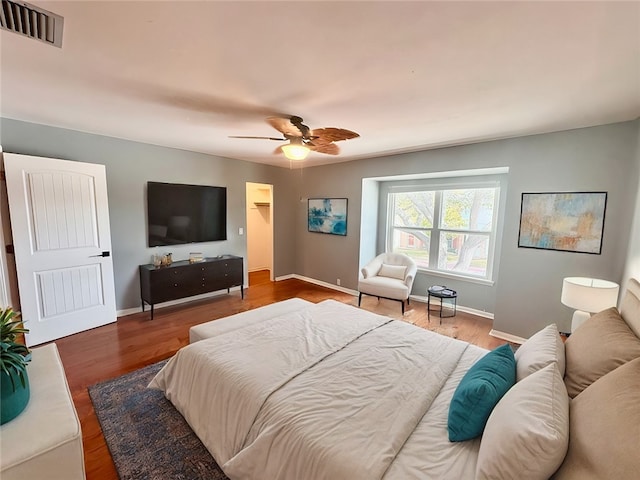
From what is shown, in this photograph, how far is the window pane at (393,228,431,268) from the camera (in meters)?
4.85

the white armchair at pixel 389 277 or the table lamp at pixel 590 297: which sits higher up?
the table lamp at pixel 590 297

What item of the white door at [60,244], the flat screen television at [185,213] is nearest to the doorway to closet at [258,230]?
the flat screen television at [185,213]

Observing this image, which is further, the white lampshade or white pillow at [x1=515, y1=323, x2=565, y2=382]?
the white lampshade

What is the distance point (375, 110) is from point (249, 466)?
268 cm

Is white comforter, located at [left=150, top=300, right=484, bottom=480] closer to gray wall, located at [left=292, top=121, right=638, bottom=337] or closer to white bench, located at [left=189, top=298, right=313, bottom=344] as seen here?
white bench, located at [left=189, top=298, right=313, bottom=344]

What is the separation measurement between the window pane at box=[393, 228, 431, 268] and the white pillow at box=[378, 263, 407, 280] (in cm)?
59

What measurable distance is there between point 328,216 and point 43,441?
4674 millimetres

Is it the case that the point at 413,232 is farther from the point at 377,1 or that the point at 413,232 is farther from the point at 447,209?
the point at 377,1

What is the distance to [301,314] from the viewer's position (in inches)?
102

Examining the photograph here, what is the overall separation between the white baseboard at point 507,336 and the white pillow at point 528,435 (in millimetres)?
2706

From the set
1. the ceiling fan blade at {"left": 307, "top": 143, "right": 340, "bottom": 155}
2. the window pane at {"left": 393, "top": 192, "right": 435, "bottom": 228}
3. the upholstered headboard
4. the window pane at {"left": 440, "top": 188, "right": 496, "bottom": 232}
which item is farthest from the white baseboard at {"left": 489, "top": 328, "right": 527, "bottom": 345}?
the ceiling fan blade at {"left": 307, "top": 143, "right": 340, "bottom": 155}

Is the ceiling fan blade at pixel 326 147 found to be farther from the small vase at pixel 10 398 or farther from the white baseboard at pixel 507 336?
the white baseboard at pixel 507 336

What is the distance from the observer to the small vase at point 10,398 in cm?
117

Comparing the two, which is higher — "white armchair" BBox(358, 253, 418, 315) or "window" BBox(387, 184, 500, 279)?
"window" BBox(387, 184, 500, 279)
